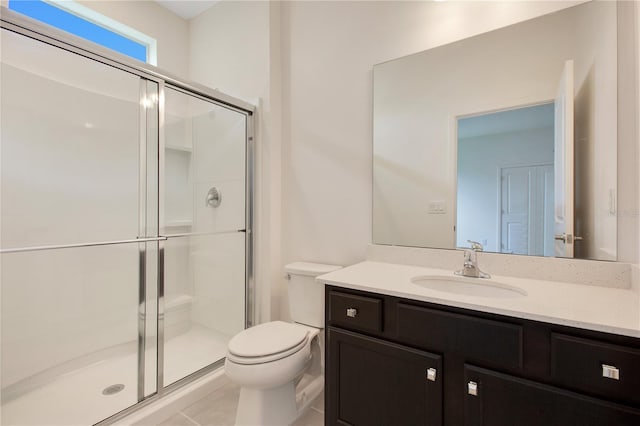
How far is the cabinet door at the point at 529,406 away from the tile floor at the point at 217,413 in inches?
36.5

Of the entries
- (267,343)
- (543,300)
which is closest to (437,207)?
(543,300)

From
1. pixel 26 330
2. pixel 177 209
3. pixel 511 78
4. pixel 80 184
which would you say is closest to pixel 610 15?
pixel 511 78

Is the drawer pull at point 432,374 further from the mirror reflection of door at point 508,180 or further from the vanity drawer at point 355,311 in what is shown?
the mirror reflection of door at point 508,180

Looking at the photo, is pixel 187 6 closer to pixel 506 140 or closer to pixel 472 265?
pixel 506 140

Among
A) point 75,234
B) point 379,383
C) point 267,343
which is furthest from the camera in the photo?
point 75,234

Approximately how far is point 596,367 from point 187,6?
136 inches

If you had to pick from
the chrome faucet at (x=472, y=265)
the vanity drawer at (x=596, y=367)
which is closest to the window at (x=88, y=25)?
the chrome faucet at (x=472, y=265)

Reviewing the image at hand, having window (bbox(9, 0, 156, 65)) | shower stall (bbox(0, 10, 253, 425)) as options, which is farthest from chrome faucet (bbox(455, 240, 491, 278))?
window (bbox(9, 0, 156, 65))

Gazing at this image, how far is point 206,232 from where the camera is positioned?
7.28 feet

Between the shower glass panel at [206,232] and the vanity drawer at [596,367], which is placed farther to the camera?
the shower glass panel at [206,232]

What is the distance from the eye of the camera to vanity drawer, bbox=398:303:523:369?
3.17ft

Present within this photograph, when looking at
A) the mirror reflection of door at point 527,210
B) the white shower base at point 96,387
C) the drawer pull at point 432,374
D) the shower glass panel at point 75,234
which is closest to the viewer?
the drawer pull at point 432,374

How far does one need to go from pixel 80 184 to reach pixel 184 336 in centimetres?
130

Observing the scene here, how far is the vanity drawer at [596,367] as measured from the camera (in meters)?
0.81
